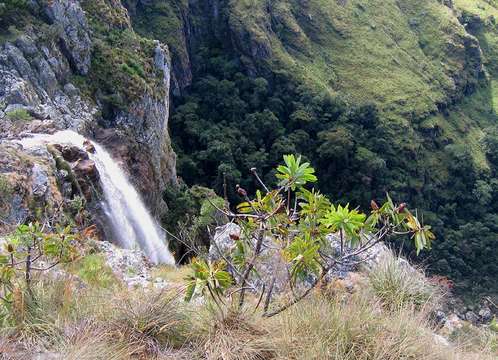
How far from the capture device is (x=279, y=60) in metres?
58.2

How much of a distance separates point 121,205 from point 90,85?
29.8ft

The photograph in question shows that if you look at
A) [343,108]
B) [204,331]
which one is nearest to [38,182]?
[204,331]

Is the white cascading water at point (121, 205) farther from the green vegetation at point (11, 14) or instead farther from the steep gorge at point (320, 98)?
the green vegetation at point (11, 14)

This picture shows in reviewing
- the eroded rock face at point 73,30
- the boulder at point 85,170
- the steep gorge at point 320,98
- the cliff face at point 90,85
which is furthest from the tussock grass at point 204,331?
the eroded rock face at point 73,30

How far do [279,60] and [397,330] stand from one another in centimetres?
5605

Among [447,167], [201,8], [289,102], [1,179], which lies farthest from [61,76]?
[447,167]

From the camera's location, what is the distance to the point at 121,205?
20375mm

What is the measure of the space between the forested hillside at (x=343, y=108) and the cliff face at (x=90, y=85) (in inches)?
557

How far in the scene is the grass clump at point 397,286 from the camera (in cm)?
537

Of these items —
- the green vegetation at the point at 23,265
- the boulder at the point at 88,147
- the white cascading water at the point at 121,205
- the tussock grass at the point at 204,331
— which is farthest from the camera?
the boulder at the point at 88,147

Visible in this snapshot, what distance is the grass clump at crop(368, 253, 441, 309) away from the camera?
211 inches

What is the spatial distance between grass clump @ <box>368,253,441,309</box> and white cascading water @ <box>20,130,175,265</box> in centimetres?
1204

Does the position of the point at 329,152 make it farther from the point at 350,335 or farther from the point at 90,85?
the point at 350,335

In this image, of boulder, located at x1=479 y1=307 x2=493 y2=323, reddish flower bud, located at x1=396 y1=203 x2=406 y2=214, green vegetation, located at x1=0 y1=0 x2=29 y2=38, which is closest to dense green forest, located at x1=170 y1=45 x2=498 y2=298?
boulder, located at x1=479 y1=307 x2=493 y2=323
